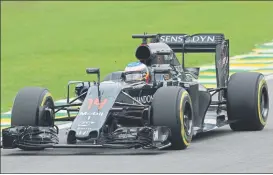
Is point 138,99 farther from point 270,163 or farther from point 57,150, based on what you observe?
point 270,163

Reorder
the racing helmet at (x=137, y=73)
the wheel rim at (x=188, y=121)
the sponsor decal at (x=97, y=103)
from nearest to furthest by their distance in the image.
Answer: the sponsor decal at (x=97, y=103), the wheel rim at (x=188, y=121), the racing helmet at (x=137, y=73)

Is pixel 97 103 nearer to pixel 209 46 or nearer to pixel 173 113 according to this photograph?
pixel 173 113

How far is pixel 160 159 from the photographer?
488 inches

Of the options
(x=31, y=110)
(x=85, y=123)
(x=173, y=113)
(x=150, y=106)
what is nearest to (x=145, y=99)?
(x=150, y=106)

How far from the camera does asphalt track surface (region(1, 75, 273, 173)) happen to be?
11.6 m

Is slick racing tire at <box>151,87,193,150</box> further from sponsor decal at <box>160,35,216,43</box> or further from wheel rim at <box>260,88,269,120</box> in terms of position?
sponsor decal at <box>160,35,216,43</box>

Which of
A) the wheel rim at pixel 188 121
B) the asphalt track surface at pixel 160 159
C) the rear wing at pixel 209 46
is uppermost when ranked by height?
the rear wing at pixel 209 46

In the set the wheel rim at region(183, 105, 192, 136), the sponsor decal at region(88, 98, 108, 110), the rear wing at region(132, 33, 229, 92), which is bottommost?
the wheel rim at region(183, 105, 192, 136)

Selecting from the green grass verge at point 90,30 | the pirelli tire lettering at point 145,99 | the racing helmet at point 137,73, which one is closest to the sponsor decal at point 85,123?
the pirelli tire lettering at point 145,99

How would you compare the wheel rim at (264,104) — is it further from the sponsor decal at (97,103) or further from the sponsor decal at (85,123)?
the sponsor decal at (85,123)

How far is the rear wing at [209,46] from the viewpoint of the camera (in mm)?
15828

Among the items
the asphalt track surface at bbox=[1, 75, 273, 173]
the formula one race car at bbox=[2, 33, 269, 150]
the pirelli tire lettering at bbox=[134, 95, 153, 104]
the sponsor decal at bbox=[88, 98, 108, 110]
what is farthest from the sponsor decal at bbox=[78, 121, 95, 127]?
the pirelli tire lettering at bbox=[134, 95, 153, 104]

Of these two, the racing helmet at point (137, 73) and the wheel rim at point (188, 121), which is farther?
the racing helmet at point (137, 73)

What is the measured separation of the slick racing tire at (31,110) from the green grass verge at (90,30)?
6450mm
